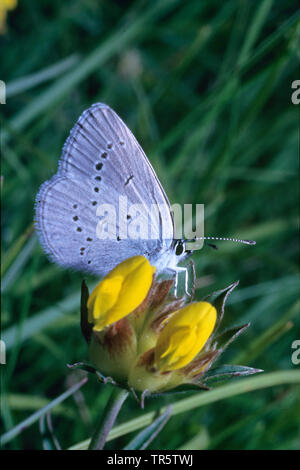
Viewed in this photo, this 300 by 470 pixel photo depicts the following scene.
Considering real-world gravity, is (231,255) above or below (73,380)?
above

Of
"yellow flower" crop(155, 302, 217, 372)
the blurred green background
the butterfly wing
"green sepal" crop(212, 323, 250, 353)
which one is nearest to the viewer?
"yellow flower" crop(155, 302, 217, 372)

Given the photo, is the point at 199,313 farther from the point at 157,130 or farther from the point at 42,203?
the point at 157,130

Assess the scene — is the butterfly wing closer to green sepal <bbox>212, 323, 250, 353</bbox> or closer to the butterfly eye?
the butterfly eye

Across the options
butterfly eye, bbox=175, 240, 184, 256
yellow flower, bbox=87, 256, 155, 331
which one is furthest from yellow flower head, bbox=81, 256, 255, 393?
butterfly eye, bbox=175, 240, 184, 256

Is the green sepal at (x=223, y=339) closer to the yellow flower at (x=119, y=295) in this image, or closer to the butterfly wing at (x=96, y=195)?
the yellow flower at (x=119, y=295)

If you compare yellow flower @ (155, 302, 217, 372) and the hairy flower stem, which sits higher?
yellow flower @ (155, 302, 217, 372)

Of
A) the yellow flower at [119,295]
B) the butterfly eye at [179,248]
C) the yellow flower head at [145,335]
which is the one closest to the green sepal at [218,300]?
the yellow flower head at [145,335]

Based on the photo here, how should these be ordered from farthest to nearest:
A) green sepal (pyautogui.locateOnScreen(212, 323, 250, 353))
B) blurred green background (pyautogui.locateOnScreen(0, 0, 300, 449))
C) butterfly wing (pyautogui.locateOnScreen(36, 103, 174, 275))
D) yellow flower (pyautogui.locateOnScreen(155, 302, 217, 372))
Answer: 1. blurred green background (pyautogui.locateOnScreen(0, 0, 300, 449))
2. butterfly wing (pyautogui.locateOnScreen(36, 103, 174, 275))
3. green sepal (pyautogui.locateOnScreen(212, 323, 250, 353))
4. yellow flower (pyautogui.locateOnScreen(155, 302, 217, 372))

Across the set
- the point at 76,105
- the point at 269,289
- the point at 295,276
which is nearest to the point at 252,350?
the point at 269,289
